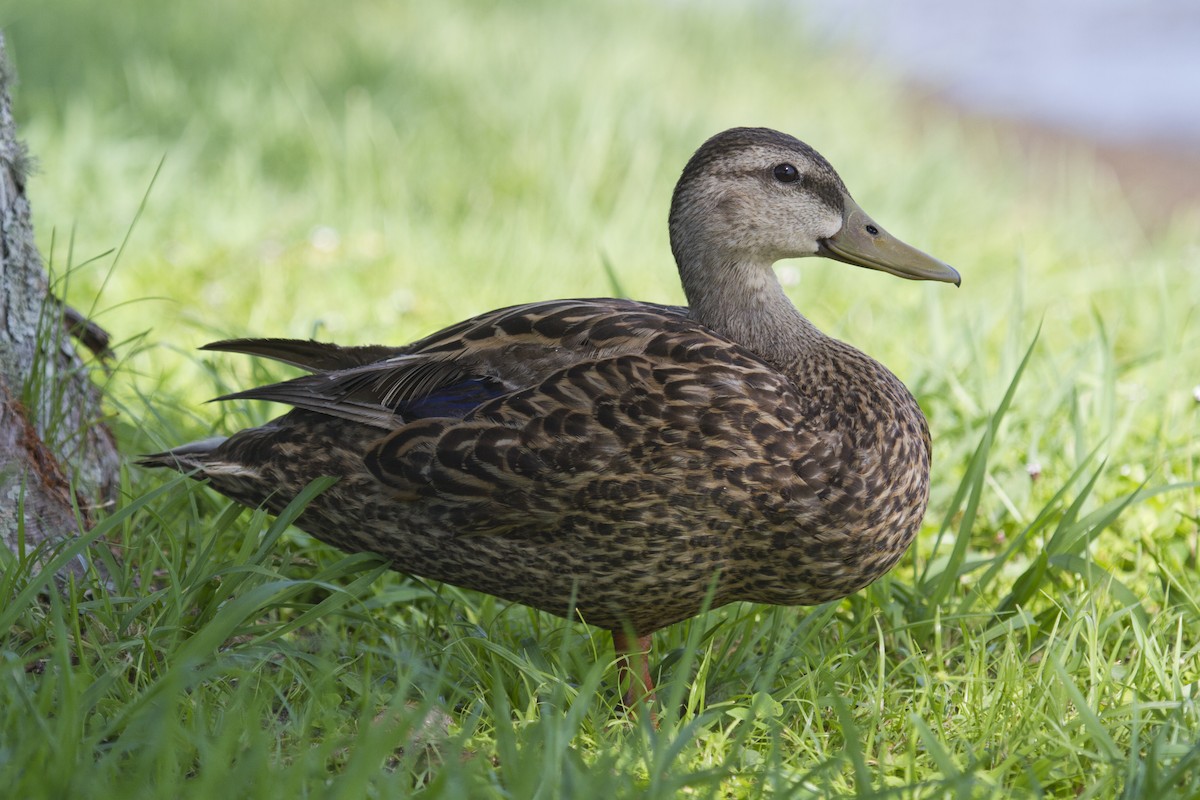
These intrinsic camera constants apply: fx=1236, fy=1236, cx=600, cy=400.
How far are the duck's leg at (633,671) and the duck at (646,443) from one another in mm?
10

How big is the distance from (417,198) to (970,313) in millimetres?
2537

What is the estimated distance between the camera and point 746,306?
2695 millimetres

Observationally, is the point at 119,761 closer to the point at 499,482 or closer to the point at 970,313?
the point at 499,482

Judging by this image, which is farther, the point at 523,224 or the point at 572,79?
the point at 572,79

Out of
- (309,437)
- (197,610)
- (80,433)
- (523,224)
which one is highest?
(523,224)

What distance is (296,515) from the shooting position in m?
2.47

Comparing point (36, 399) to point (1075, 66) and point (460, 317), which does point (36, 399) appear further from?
point (1075, 66)

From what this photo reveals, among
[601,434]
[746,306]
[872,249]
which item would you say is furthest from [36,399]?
[872,249]

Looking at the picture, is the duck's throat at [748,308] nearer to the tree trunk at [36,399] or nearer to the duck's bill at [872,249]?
the duck's bill at [872,249]

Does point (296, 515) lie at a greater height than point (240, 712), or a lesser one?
greater

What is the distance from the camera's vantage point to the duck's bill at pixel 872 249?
2738 mm

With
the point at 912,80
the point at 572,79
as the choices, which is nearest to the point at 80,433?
the point at 572,79

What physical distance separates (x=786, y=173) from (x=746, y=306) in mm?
300

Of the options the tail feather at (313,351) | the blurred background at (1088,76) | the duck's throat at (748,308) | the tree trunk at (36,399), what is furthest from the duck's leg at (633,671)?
the blurred background at (1088,76)
